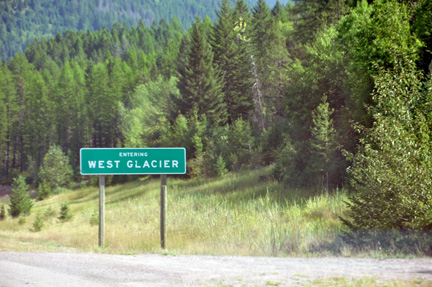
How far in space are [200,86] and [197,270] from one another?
41666 millimetres

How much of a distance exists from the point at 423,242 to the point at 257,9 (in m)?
58.8

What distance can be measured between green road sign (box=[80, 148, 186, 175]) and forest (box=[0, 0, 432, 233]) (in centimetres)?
449

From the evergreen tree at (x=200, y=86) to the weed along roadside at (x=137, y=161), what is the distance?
35.3 meters

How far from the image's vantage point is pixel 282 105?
140ft

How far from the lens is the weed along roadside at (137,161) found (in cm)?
1200

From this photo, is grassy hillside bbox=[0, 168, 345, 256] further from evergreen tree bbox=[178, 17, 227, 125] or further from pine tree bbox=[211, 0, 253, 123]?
pine tree bbox=[211, 0, 253, 123]

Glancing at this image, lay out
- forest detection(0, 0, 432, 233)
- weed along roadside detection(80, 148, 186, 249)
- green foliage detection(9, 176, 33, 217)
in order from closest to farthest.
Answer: forest detection(0, 0, 432, 233) → weed along roadside detection(80, 148, 186, 249) → green foliage detection(9, 176, 33, 217)

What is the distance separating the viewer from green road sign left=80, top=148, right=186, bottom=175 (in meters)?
12.0

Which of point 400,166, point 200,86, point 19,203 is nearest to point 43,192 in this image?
point 19,203

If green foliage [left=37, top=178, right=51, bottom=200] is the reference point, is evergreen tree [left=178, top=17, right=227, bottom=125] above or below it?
above

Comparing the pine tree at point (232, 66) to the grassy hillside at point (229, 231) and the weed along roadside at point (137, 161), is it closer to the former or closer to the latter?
the grassy hillside at point (229, 231)

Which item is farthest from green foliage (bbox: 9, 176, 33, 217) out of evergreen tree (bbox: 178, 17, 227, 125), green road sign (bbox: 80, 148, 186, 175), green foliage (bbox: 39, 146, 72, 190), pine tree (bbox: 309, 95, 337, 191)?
green foliage (bbox: 39, 146, 72, 190)

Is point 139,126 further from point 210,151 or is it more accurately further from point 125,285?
point 125,285

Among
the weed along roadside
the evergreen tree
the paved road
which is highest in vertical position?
the evergreen tree
